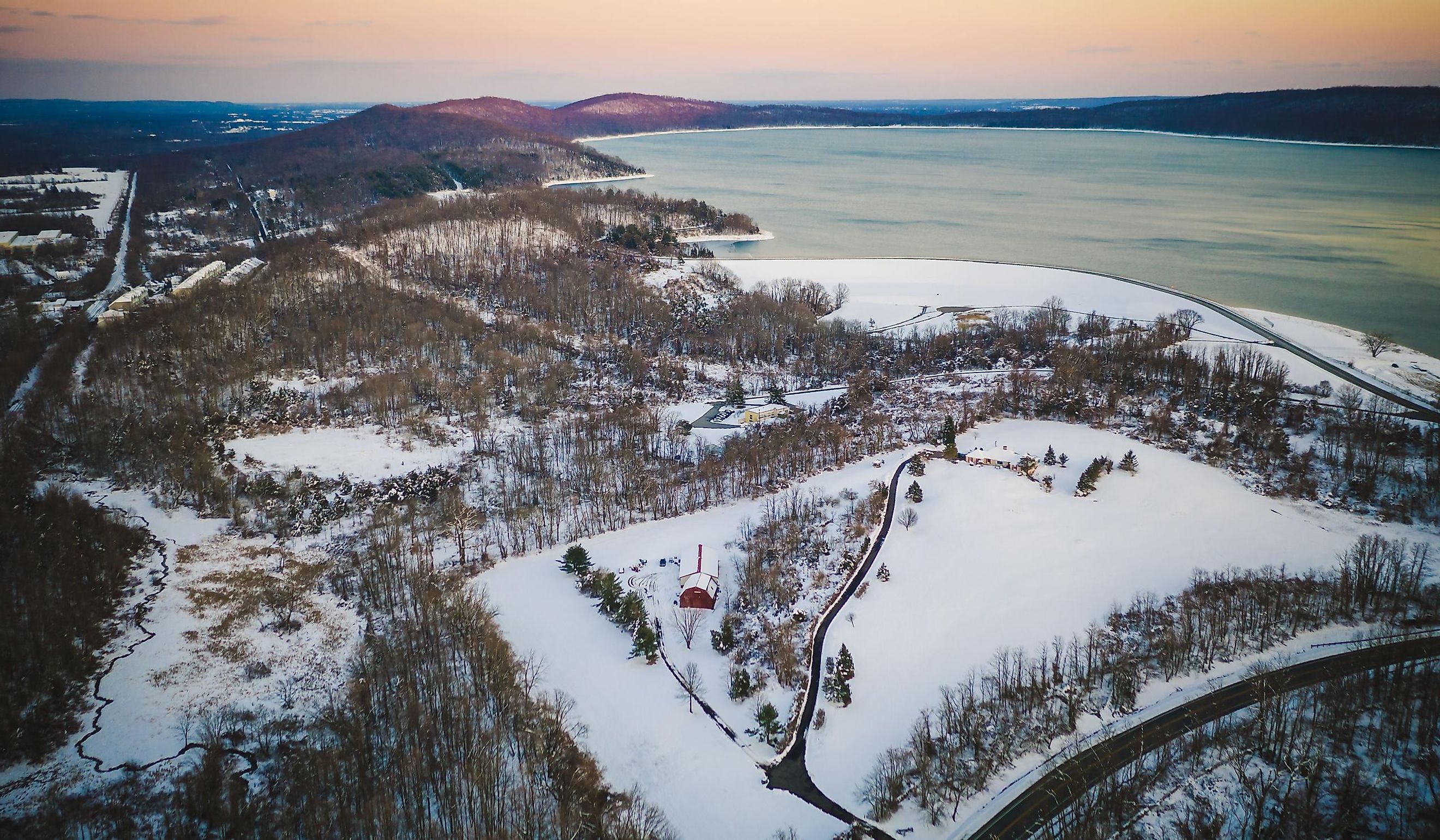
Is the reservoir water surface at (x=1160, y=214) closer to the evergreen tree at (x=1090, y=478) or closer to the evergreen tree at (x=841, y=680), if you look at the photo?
the evergreen tree at (x=1090, y=478)

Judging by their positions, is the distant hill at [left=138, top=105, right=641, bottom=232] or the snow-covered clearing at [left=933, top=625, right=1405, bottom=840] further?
the distant hill at [left=138, top=105, right=641, bottom=232]

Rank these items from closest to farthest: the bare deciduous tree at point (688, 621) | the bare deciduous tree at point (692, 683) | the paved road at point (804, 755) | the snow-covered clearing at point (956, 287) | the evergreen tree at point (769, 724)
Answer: the paved road at point (804, 755) < the evergreen tree at point (769, 724) < the bare deciduous tree at point (692, 683) < the bare deciduous tree at point (688, 621) < the snow-covered clearing at point (956, 287)

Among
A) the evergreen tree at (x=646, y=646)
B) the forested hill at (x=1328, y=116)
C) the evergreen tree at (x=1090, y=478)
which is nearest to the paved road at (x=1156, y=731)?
the evergreen tree at (x=646, y=646)

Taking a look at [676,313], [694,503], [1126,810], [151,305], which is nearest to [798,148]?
Answer: [676,313]

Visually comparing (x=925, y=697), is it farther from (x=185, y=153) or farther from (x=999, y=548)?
(x=185, y=153)

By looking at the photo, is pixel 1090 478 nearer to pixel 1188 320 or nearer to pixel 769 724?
pixel 769 724

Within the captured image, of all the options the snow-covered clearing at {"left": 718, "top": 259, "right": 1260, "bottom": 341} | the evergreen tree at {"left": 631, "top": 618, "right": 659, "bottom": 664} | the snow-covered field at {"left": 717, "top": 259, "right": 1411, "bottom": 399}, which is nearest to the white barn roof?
the evergreen tree at {"left": 631, "top": 618, "right": 659, "bottom": 664}

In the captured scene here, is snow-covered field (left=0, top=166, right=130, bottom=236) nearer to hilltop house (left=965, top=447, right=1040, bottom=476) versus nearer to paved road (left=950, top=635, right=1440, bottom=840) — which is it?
hilltop house (left=965, top=447, right=1040, bottom=476)
